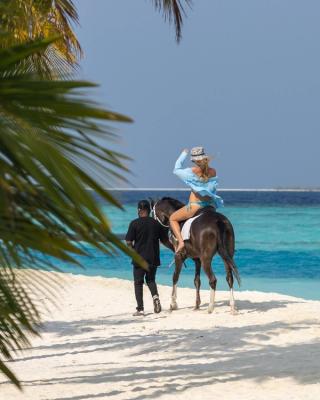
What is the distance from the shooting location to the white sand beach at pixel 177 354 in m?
8.71

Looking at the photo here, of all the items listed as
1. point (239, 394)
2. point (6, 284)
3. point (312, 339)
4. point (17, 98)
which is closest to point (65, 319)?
point (312, 339)

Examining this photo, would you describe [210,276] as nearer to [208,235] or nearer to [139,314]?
[208,235]

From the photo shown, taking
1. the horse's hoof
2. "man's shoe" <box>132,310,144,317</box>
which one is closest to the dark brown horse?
the horse's hoof

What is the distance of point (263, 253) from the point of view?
49.2m

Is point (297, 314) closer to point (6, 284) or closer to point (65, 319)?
point (65, 319)

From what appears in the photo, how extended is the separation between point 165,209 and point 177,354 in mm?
→ 4288

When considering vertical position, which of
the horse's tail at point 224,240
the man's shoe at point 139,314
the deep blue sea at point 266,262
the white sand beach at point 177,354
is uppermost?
the horse's tail at point 224,240

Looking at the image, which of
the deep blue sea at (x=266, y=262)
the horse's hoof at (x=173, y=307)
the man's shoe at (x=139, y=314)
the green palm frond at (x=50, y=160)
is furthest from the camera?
the deep blue sea at (x=266, y=262)

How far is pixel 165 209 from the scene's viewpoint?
49.3 feet

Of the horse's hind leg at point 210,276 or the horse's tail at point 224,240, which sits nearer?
the horse's tail at point 224,240

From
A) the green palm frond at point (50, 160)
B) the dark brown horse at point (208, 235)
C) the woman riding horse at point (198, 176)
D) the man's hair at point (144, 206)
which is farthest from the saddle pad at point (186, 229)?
the green palm frond at point (50, 160)

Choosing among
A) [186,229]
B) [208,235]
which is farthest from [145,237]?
[208,235]

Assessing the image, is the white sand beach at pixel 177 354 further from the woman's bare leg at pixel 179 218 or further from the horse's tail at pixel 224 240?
the woman's bare leg at pixel 179 218

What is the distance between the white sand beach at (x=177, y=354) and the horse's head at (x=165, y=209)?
63.0 inches
